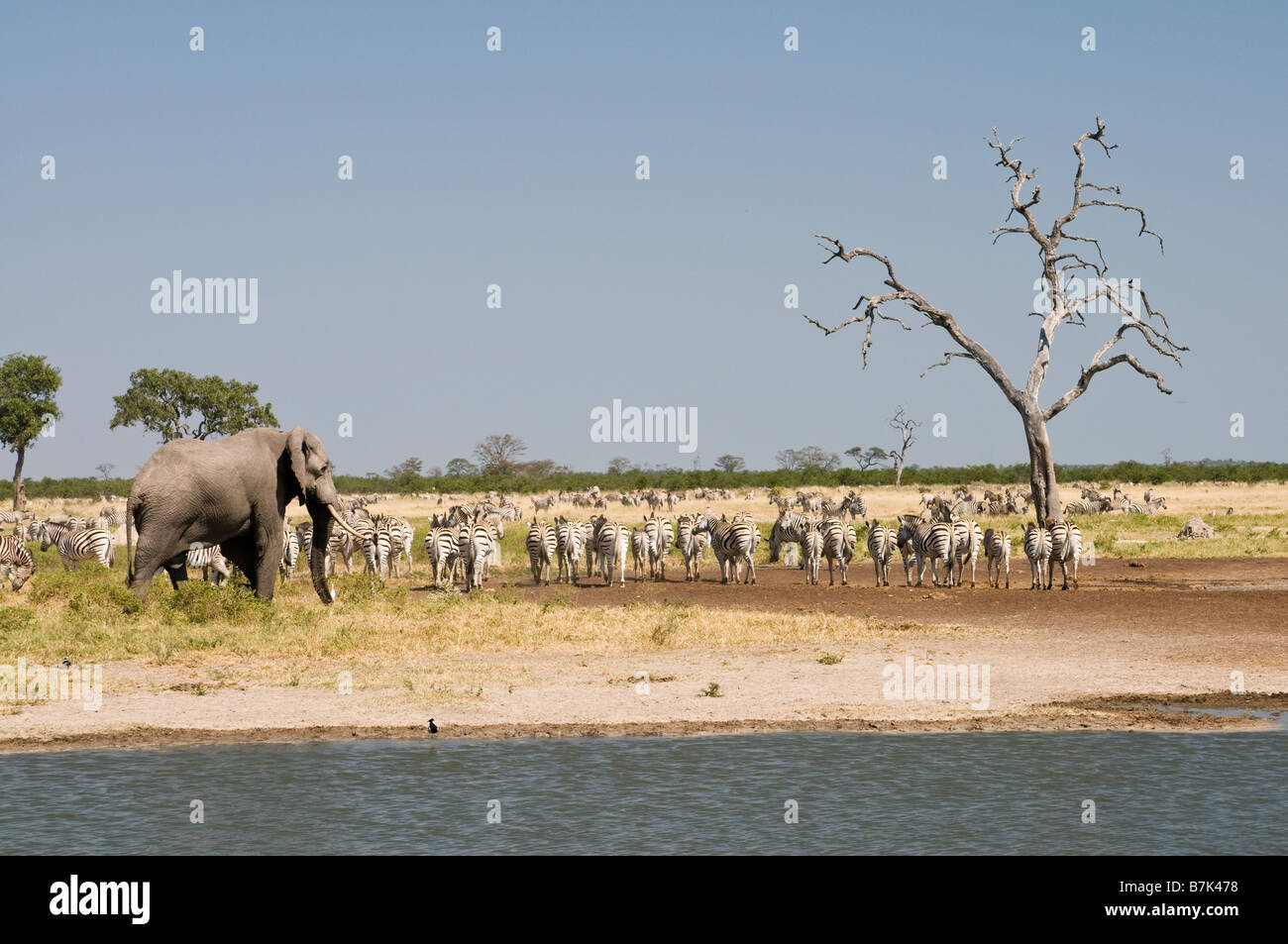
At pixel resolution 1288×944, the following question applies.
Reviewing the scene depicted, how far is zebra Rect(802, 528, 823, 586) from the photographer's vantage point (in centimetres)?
3017

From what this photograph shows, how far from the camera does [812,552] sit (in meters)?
30.2

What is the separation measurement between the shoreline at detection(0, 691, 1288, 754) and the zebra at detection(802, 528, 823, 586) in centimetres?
1602

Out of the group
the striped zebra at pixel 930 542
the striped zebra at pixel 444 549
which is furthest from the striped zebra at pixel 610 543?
the striped zebra at pixel 930 542

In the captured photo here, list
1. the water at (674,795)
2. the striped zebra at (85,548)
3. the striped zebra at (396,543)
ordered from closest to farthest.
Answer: the water at (674,795) < the striped zebra at (85,548) < the striped zebra at (396,543)

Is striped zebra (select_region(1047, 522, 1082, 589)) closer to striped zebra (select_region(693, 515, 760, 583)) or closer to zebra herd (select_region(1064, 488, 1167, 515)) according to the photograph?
striped zebra (select_region(693, 515, 760, 583))

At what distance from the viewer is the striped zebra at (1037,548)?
27.7m

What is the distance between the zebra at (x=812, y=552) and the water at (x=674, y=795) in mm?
16979

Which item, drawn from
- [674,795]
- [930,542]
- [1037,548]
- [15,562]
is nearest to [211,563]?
[15,562]

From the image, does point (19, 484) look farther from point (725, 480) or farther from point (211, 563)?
point (725, 480)

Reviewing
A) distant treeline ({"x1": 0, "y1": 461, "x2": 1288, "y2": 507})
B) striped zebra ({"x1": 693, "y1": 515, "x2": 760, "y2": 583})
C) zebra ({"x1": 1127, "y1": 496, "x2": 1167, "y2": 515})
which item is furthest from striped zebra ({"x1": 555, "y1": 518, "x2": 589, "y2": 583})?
distant treeline ({"x1": 0, "y1": 461, "x2": 1288, "y2": 507})

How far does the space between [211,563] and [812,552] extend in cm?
1294

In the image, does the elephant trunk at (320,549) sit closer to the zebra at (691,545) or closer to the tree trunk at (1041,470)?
the zebra at (691,545)
